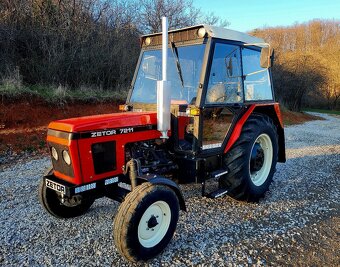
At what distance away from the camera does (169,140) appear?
3686 mm

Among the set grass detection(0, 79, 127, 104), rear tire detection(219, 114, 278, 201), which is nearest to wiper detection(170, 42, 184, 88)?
rear tire detection(219, 114, 278, 201)

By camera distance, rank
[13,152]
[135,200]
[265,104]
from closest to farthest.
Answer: [135,200] < [265,104] < [13,152]

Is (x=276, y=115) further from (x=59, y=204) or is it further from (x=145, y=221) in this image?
(x=59, y=204)

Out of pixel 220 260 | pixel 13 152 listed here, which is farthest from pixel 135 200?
pixel 13 152

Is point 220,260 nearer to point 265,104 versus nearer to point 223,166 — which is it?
point 223,166

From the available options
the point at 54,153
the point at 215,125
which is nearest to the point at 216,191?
the point at 215,125

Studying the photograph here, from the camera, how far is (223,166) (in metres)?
4.02

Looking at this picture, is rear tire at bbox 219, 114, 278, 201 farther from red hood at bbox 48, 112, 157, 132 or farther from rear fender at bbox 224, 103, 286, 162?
red hood at bbox 48, 112, 157, 132

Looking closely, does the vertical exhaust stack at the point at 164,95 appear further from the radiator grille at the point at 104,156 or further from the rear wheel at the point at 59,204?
the rear wheel at the point at 59,204

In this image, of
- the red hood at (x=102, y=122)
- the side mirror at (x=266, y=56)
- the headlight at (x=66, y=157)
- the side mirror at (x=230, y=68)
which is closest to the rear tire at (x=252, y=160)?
the side mirror at (x=230, y=68)

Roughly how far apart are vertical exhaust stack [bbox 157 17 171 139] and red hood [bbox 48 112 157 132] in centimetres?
25

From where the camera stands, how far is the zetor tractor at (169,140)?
2.91 meters

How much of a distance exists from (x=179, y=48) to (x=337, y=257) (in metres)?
2.96

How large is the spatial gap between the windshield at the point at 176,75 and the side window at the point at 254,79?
33.6 inches
